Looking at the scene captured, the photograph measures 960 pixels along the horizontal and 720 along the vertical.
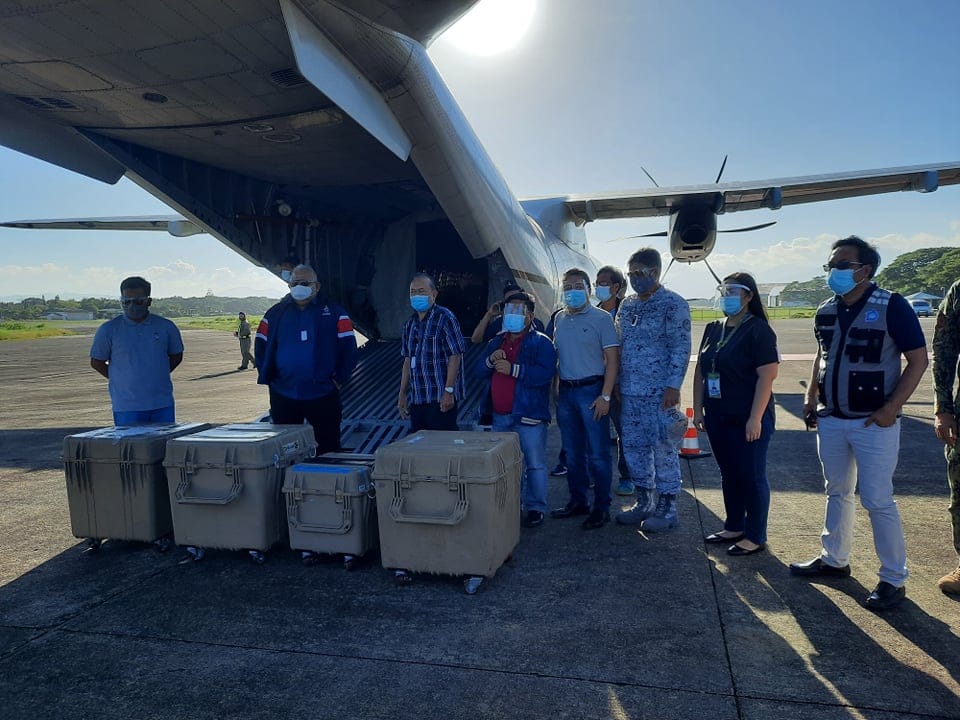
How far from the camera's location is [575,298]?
4789 millimetres

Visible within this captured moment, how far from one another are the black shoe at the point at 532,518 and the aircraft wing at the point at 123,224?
11.9m

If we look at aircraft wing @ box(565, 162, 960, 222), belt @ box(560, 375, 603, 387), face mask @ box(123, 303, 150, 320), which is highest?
aircraft wing @ box(565, 162, 960, 222)

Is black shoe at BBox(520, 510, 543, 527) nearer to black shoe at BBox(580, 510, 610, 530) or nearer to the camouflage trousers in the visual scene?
black shoe at BBox(580, 510, 610, 530)

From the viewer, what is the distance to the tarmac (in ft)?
8.24

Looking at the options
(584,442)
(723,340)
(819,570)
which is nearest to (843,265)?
(723,340)

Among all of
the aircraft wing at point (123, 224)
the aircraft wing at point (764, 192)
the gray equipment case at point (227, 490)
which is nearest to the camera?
the gray equipment case at point (227, 490)

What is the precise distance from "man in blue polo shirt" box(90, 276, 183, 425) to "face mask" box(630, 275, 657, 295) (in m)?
3.85

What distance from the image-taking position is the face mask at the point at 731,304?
13.4ft

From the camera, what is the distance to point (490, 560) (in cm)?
354

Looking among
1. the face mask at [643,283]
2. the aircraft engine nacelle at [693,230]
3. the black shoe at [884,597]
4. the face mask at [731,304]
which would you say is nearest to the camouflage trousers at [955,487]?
the black shoe at [884,597]

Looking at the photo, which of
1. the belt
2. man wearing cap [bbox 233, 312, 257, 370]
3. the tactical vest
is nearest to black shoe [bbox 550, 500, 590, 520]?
the belt

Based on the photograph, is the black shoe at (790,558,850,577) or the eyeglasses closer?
the eyeglasses

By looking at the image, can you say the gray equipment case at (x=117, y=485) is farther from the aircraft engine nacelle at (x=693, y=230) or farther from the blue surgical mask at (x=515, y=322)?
the aircraft engine nacelle at (x=693, y=230)

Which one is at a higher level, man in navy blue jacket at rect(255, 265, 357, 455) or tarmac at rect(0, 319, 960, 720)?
man in navy blue jacket at rect(255, 265, 357, 455)
